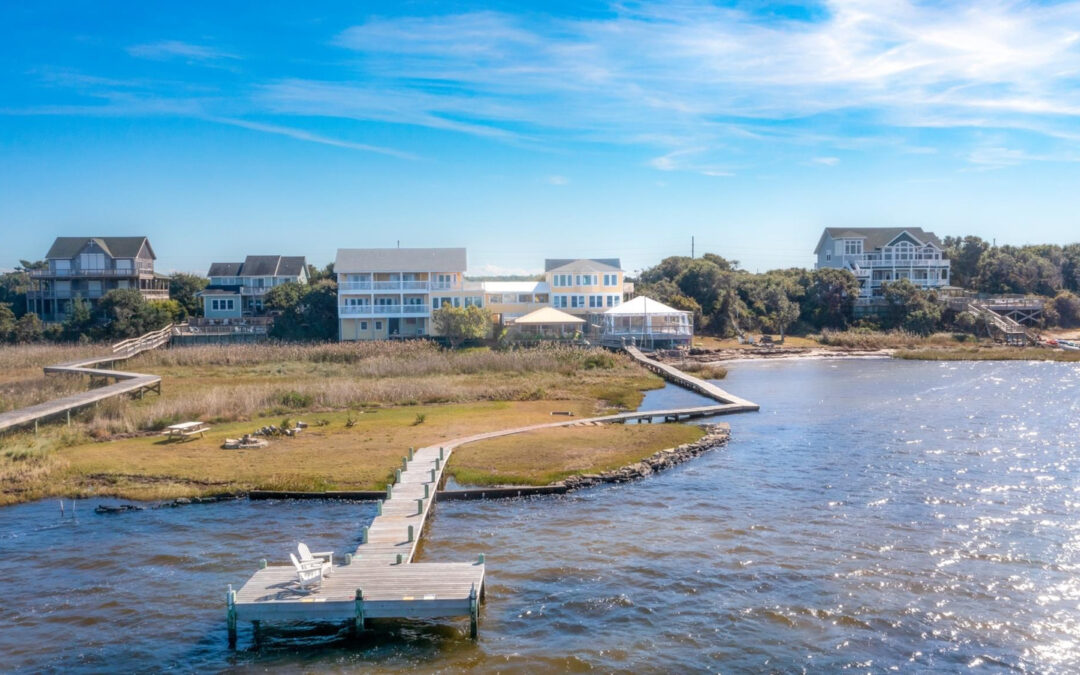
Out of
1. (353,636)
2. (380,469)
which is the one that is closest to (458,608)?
(353,636)

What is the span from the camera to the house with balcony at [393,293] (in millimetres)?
68562

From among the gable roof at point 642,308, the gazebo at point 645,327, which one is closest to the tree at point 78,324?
the gazebo at point 645,327

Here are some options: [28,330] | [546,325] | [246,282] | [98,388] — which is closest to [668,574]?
[98,388]

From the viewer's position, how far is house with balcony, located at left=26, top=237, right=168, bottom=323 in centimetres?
7619

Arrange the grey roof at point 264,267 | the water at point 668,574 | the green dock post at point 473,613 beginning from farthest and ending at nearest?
the grey roof at point 264,267
the green dock post at point 473,613
the water at point 668,574

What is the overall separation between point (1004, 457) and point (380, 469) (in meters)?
21.2

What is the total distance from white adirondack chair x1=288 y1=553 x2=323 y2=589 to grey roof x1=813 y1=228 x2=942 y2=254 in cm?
8309

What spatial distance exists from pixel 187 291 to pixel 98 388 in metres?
42.2

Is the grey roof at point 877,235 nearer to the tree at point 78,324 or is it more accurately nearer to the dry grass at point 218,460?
the dry grass at point 218,460

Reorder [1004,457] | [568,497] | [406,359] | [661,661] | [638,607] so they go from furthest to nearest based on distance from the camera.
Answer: [406,359]
[1004,457]
[568,497]
[638,607]
[661,661]

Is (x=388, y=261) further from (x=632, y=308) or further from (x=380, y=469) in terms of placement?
(x=380, y=469)

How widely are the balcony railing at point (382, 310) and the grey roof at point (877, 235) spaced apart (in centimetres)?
4724

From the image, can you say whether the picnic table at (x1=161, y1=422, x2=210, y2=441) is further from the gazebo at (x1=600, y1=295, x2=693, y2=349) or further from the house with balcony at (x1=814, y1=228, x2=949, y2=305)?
the house with balcony at (x1=814, y1=228, x2=949, y2=305)

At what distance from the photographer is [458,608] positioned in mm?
14773
